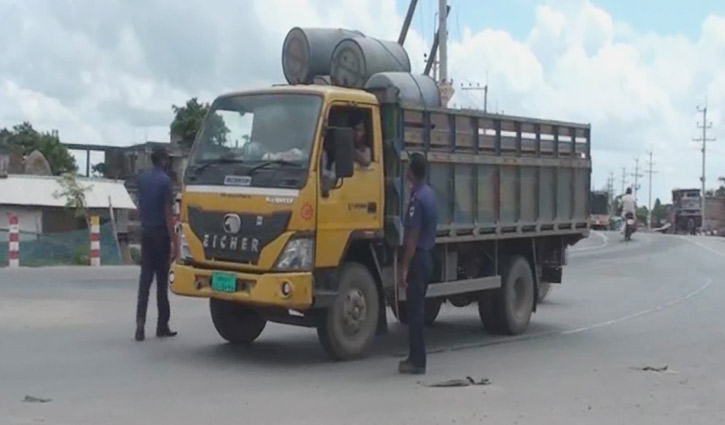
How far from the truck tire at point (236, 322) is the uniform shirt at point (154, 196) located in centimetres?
115

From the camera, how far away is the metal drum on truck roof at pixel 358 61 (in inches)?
524

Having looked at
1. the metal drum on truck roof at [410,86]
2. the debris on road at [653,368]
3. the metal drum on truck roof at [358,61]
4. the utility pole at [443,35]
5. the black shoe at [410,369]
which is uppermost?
the utility pole at [443,35]

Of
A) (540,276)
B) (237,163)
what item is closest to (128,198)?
(540,276)

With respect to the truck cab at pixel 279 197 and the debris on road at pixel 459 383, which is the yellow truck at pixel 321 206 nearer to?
the truck cab at pixel 279 197

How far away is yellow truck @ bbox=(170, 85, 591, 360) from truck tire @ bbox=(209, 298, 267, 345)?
14mm

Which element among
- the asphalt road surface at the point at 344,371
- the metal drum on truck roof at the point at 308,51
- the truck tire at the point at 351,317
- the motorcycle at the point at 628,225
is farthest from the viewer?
the motorcycle at the point at 628,225

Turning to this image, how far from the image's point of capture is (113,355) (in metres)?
11.4

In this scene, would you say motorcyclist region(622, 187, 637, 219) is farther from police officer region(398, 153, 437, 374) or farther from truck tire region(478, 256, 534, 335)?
police officer region(398, 153, 437, 374)

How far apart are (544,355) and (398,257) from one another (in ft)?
6.84

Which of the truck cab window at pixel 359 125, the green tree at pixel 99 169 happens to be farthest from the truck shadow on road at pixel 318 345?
the green tree at pixel 99 169

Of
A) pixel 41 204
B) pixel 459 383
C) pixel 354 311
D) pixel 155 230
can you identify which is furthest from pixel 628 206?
pixel 459 383

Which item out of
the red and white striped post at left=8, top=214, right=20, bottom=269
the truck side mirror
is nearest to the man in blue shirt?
the truck side mirror

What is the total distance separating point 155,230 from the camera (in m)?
12.6

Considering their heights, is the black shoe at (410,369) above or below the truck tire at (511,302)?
below
